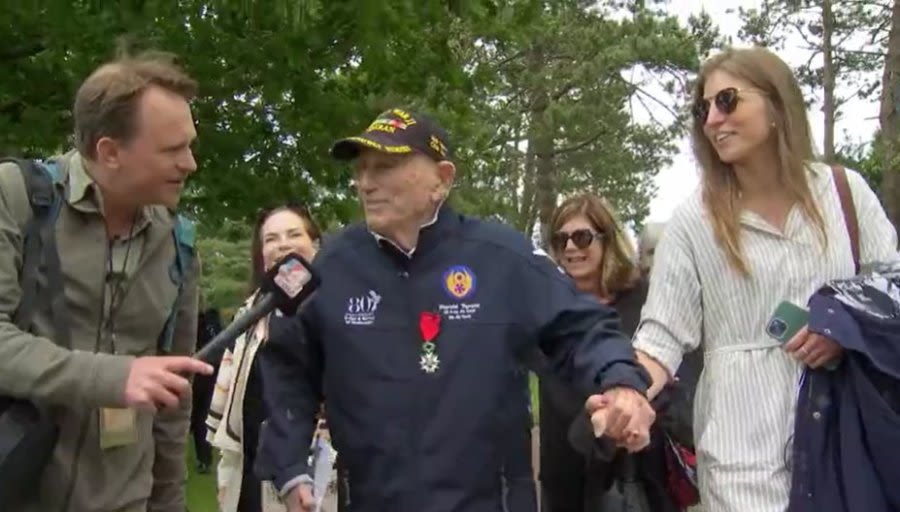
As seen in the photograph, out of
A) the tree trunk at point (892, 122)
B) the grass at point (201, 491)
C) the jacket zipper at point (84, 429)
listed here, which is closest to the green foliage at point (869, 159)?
the tree trunk at point (892, 122)

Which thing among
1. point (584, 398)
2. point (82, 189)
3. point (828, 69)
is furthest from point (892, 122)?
point (82, 189)

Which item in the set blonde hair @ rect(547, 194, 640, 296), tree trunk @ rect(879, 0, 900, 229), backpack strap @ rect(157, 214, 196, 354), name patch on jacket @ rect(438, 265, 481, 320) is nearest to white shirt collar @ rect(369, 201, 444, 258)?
name patch on jacket @ rect(438, 265, 481, 320)

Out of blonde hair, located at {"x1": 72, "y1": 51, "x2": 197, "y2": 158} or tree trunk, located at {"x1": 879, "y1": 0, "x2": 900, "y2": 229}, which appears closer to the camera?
blonde hair, located at {"x1": 72, "y1": 51, "x2": 197, "y2": 158}

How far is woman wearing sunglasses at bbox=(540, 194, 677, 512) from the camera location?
13.7ft

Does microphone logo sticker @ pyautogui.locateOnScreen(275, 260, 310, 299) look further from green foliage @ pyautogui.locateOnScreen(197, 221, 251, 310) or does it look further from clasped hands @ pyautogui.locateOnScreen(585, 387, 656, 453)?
green foliage @ pyautogui.locateOnScreen(197, 221, 251, 310)

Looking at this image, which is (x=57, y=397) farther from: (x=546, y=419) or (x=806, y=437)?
(x=546, y=419)

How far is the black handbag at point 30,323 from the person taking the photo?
307 cm

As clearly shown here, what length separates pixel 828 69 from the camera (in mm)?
31984

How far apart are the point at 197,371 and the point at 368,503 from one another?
739 millimetres

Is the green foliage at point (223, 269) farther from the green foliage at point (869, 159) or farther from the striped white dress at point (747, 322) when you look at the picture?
the striped white dress at point (747, 322)

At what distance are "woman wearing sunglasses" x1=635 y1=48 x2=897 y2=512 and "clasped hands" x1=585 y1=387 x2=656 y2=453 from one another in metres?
0.32

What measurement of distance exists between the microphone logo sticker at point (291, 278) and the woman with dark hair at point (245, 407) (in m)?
2.07

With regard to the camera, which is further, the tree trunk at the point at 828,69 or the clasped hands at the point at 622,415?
the tree trunk at the point at 828,69

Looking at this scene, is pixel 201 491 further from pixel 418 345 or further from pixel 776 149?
pixel 776 149
